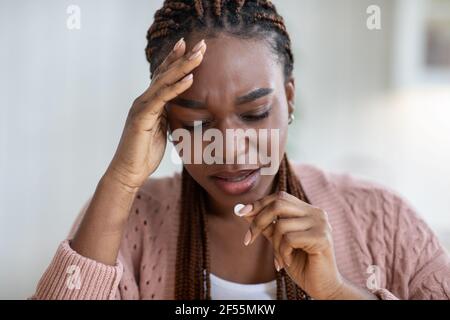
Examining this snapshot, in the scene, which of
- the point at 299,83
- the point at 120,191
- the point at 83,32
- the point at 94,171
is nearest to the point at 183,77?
the point at 120,191

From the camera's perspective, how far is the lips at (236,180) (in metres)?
0.85

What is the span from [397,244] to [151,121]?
493 millimetres

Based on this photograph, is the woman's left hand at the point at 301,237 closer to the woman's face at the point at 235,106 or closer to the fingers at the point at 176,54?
the woman's face at the point at 235,106

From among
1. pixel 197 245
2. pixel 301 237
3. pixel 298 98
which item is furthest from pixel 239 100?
pixel 298 98

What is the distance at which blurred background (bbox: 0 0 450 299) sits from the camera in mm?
1644

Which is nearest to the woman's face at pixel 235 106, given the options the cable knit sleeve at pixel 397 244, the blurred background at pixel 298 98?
the cable knit sleeve at pixel 397 244

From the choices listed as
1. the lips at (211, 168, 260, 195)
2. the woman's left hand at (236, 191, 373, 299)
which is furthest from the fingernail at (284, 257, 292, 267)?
the lips at (211, 168, 260, 195)

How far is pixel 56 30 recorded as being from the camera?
1793 mm

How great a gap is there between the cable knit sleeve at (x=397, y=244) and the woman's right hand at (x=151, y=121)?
1.31 feet

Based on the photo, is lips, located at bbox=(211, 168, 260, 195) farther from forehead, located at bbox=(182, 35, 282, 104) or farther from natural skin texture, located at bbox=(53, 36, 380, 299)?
forehead, located at bbox=(182, 35, 282, 104)

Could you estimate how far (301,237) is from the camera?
73 cm

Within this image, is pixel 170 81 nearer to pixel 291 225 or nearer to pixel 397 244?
pixel 291 225

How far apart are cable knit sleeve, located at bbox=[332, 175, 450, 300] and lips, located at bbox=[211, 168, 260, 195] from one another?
Answer: 0.26m
